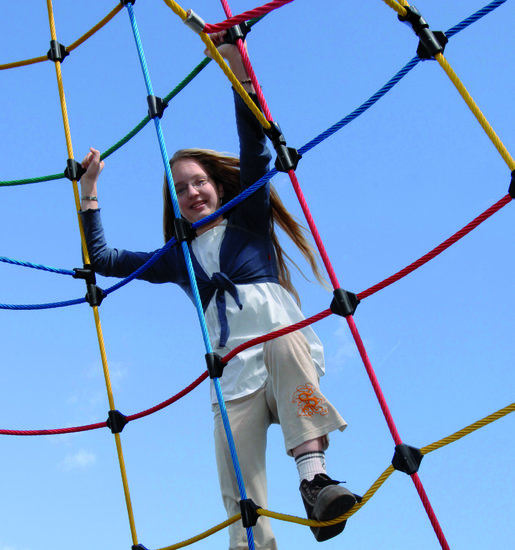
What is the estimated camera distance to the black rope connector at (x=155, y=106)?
79.6 inches

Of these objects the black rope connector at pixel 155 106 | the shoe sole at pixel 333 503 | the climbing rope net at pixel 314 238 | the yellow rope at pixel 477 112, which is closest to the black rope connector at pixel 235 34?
the climbing rope net at pixel 314 238

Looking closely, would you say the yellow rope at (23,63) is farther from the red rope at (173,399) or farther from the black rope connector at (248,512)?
the black rope connector at (248,512)

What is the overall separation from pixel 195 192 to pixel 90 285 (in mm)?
402

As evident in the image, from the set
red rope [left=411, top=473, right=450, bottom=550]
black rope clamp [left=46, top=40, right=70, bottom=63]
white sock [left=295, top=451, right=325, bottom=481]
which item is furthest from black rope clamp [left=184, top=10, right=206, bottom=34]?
black rope clamp [left=46, top=40, right=70, bottom=63]

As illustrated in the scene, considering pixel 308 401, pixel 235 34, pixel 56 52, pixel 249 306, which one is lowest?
pixel 308 401

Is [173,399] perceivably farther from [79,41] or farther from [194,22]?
[79,41]

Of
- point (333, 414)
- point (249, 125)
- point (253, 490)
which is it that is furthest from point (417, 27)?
point (253, 490)

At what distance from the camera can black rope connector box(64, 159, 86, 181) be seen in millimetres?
2211

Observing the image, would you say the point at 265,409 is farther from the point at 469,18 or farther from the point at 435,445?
the point at 469,18

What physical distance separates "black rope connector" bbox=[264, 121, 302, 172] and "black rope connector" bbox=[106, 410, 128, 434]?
782mm

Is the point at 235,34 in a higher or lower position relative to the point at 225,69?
higher

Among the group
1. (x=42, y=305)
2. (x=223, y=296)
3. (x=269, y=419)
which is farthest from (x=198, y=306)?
(x=42, y=305)

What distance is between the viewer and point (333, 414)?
1528 millimetres

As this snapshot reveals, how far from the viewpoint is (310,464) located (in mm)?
1485
